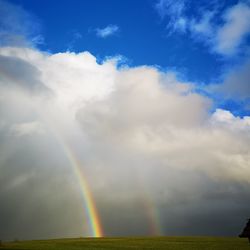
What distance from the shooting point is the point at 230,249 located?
6912 cm

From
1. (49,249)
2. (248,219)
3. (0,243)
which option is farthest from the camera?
(0,243)

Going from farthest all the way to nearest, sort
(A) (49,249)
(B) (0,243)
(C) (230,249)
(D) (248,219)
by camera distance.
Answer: (B) (0,243), (A) (49,249), (C) (230,249), (D) (248,219)

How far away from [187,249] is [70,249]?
80.2ft

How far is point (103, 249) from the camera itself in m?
73.9

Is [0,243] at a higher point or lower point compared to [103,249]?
higher

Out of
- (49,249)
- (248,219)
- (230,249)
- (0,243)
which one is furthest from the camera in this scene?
(0,243)

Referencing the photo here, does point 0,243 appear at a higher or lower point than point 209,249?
higher

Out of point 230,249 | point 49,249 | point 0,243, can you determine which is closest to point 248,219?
A: point 230,249

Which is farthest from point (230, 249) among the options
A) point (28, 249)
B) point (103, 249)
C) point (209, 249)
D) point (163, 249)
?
point (28, 249)

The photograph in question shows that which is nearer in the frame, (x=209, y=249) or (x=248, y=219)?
(x=248, y=219)

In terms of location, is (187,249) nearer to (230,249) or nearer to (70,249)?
(230,249)

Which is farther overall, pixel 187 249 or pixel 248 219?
pixel 187 249

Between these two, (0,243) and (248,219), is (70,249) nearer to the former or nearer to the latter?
(0,243)

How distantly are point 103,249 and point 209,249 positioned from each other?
21.9 metres
